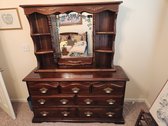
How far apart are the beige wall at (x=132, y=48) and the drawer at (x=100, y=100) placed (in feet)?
1.96

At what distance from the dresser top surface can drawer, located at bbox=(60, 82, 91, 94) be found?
0.07 metres

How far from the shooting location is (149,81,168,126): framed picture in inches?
54.8

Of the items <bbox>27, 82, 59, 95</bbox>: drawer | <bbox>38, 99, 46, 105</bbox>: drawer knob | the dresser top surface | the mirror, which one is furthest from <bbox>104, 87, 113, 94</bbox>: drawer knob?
<bbox>38, 99, 46, 105</bbox>: drawer knob

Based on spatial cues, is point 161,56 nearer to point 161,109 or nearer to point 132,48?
point 132,48

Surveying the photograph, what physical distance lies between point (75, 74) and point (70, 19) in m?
0.77

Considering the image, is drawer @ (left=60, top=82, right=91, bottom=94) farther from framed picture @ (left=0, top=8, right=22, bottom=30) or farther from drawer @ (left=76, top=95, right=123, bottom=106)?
framed picture @ (left=0, top=8, right=22, bottom=30)

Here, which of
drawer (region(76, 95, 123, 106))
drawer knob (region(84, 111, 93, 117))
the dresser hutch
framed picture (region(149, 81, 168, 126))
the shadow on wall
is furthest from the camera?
the shadow on wall

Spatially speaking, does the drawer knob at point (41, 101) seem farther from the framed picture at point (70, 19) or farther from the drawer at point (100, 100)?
the framed picture at point (70, 19)

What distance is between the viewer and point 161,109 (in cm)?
145

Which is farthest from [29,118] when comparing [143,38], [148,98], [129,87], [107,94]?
[143,38]

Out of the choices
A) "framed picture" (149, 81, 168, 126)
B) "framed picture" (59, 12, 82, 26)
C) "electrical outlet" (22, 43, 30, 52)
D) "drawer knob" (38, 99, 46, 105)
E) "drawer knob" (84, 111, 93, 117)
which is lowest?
"drawer knob" (84, 111, 93, 117)

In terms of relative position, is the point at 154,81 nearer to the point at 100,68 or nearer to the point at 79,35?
the point at 100,68

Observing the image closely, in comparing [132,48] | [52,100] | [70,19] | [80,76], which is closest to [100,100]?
[80,76]

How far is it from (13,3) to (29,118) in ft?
5.83
